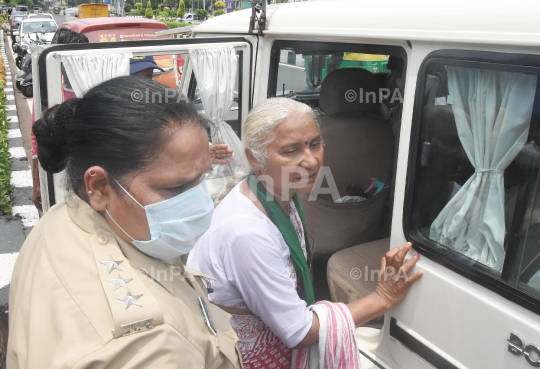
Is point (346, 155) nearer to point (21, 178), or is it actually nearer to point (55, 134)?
point (55, 134)

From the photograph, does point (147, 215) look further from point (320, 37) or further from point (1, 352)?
point (320, 37)

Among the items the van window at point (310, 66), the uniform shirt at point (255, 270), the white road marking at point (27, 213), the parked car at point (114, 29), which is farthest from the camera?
the parked car at point (114, 29)

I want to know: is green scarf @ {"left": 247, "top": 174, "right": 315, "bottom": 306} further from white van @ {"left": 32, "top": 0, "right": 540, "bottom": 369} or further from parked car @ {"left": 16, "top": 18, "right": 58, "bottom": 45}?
parked car @ {"left": 16, "top": 18, "right": 58, "bottom": 45}

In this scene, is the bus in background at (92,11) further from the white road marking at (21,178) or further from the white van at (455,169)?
the white van at (455,169)

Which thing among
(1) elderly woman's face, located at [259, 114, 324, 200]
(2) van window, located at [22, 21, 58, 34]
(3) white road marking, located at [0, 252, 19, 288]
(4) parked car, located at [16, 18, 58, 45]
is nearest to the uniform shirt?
(1) elderly woman's face, located at [259, 114, 324, 200]

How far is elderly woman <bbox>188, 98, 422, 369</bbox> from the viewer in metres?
1.48

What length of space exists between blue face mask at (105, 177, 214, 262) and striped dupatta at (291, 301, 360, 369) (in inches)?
26.3

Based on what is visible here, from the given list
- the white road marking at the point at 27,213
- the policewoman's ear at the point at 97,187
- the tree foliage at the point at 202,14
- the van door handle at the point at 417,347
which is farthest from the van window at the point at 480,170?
the tree foliage at the point at 202,14

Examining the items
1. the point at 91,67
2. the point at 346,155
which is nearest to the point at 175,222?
the point at 91,67

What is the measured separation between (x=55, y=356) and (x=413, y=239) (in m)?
1.30

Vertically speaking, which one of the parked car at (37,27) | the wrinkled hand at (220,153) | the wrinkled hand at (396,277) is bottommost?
the wrinkled hand at (396,277)

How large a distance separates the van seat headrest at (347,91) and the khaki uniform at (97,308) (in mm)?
2036

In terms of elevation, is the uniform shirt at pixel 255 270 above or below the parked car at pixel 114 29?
below

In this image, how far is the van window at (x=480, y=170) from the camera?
4.28ft
